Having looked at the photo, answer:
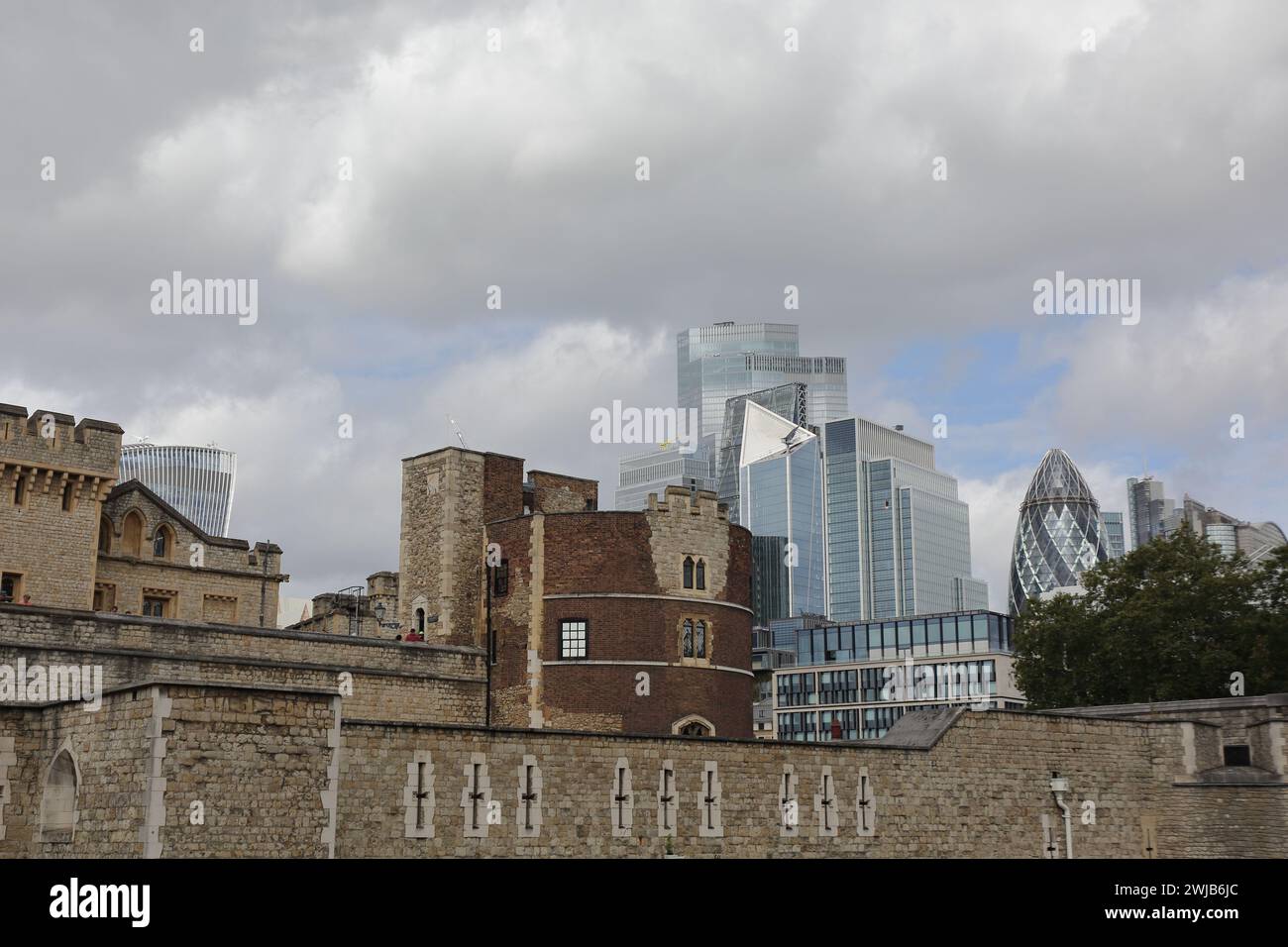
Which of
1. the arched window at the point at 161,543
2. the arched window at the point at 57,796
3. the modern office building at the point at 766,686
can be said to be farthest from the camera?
the modern office building at the point at 766,686

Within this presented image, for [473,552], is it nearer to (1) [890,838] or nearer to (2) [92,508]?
(2) [92,508]

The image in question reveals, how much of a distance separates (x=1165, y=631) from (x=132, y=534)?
40825mm

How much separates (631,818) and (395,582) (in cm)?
3549

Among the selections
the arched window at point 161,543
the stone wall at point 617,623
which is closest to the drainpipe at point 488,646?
the stone wall at point 617,623

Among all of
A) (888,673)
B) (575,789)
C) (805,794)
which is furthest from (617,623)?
(888,673)

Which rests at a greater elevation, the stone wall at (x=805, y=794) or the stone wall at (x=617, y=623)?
the stone wall at (x=617, y=623)

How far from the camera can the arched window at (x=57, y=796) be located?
85.8ft

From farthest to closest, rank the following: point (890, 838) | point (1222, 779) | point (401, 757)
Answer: point (1222, 779) → point (890, 838) → point (401, 757)

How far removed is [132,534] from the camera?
182 ft

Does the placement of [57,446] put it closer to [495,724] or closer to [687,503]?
[495,724]

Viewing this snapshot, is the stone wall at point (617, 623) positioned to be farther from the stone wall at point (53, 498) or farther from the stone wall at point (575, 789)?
the stone wall at point (53, 498)

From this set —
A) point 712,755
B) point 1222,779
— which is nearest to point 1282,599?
point 1222,779

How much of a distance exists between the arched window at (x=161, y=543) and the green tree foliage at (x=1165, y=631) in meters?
36.4
